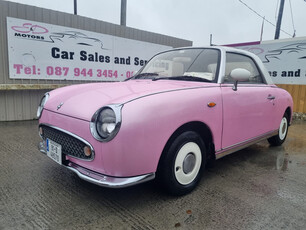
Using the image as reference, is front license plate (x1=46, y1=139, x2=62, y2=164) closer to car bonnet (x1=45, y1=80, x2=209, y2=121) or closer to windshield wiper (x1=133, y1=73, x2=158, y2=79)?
car bonnet (x1=45, y1=80, x2=209, y2=121)

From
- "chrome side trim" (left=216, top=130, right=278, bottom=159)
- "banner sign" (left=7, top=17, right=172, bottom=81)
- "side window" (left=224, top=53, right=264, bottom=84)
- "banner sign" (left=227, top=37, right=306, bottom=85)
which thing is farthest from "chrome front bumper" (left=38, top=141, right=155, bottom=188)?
"banner sign" (left=227, top=37, right=306, bottom=85)

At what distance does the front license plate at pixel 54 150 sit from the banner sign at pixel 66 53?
110 inches

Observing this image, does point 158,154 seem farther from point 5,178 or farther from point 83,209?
point 5,178

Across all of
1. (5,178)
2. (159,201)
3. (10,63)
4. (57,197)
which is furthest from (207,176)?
(10,63)

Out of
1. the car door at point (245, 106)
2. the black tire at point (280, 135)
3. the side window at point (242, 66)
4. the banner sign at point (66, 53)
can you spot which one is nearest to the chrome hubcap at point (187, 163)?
the car door at point (245, 106)

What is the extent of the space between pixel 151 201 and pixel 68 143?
0.96 meters

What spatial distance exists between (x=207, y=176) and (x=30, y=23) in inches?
218

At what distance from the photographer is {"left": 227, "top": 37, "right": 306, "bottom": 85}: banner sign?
7996 mm

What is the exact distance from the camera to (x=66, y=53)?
645 centimetres

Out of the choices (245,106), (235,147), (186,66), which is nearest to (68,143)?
(186,66)

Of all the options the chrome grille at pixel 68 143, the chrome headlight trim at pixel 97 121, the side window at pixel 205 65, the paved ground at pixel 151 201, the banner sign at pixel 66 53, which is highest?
the banner sign at pixel 66 53

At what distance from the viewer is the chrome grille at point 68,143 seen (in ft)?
6.63

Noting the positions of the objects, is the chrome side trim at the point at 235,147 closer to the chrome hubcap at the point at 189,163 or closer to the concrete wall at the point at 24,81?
the chrome hubcap at the point at 189,163

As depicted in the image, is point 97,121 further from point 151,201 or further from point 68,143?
point 151,201
